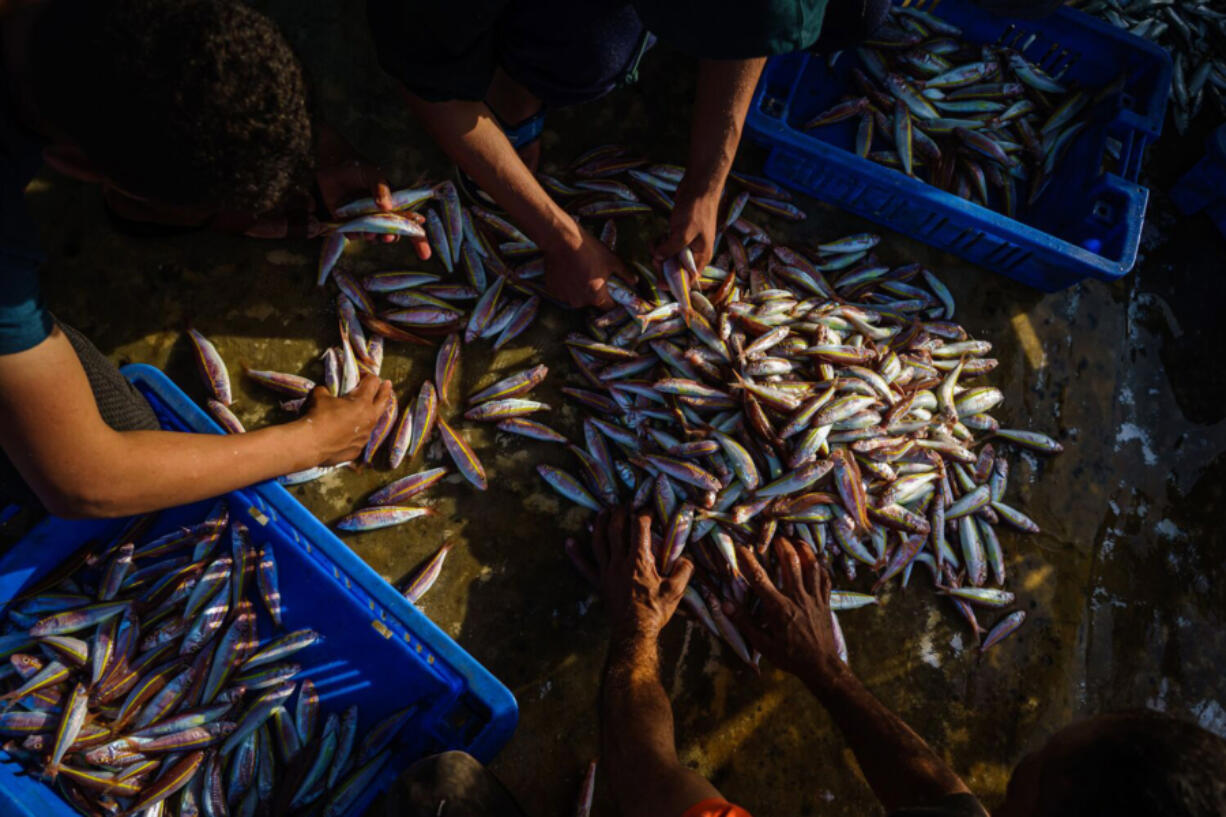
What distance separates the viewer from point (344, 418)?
2629 millimetres

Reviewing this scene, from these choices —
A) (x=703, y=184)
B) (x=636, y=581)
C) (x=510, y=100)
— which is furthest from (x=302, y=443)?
(x=703, y=184)

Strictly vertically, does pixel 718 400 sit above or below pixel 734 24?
below

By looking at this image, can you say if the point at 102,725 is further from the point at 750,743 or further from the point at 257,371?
the point at 750,743

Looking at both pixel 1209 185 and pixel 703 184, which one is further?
pixel 1209 185

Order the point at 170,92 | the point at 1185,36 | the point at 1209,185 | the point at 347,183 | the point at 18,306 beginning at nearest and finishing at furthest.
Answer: the point at 170,92
the point at 18,306
the point at 347,183
the point at 1209,185
the point at 1185,36

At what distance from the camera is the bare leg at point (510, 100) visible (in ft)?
9.26

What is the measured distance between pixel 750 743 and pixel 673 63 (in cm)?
311

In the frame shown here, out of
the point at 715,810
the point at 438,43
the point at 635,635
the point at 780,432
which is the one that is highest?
the point at 438,43

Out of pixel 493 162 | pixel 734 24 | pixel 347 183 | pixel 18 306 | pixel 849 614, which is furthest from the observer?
pixel 849 614

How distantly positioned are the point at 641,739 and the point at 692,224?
72.4 inches

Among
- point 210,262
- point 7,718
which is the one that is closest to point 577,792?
point 7,718

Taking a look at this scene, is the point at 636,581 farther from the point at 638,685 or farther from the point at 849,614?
the point at 849,614

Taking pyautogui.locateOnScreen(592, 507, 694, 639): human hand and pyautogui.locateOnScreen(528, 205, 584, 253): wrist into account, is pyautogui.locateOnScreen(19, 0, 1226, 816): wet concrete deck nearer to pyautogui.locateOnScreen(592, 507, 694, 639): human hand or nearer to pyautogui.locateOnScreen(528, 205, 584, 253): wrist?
pyautogui.locateOnScreen(592, 507, 694, 639): human hand

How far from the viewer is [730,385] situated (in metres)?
2.79
